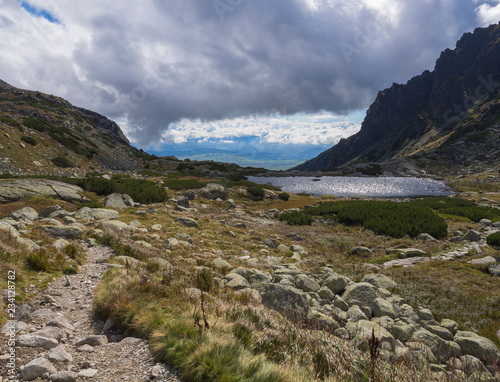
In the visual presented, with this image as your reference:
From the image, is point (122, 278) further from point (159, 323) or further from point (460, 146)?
point (460, 146)

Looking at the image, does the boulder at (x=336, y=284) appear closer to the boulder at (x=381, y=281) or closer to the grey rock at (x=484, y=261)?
the boulder at (x=381, y=281)

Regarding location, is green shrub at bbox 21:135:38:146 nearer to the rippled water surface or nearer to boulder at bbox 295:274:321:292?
boulder at bbox 295:274:321:292

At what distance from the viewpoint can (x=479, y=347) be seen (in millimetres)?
6723

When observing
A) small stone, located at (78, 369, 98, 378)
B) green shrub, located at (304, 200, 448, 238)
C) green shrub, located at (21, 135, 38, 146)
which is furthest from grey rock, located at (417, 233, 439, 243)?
green shrub, located at (21, 135, 38, 146)

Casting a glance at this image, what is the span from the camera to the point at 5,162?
3434cm

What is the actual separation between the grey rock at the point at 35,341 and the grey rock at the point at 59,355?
0.85ft

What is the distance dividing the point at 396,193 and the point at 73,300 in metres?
81.0

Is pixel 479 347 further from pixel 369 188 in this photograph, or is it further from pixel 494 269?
pixel 369 188

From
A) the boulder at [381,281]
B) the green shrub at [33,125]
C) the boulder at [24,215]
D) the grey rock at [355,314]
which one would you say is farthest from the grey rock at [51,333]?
the green shrub at [33,125]

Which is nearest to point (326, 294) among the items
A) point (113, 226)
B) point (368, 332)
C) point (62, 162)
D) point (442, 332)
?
point (368, 332)

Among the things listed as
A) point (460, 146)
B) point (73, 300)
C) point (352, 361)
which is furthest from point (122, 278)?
point (460, 146)

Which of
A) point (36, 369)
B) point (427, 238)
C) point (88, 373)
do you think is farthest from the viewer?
point (427, 238)

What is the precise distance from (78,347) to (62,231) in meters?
9.42

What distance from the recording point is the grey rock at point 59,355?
3.85 metres
